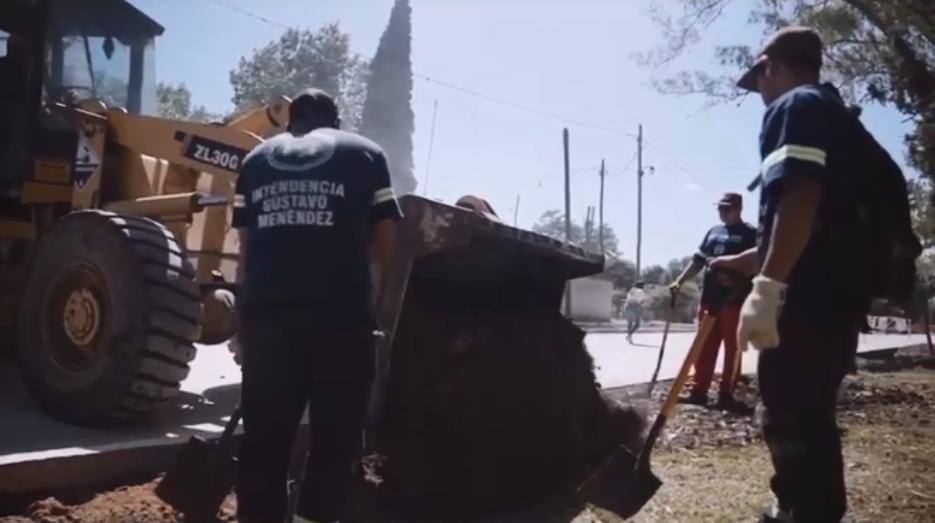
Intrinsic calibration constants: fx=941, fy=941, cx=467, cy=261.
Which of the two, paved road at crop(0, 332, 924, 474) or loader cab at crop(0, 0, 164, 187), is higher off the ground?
loader cab at crop(0, 0, 164, 187)

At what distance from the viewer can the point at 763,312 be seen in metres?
3.03

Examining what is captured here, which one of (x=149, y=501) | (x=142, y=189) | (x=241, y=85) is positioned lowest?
(x=149, y=501)

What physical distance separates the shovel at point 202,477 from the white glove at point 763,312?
6.90ft

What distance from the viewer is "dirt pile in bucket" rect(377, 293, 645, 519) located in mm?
4340

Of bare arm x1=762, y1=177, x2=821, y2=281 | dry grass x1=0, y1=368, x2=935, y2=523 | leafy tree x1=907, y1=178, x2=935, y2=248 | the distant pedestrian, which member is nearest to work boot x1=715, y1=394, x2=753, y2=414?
dry grass x1=0, y1=368, x2=935, y2=523

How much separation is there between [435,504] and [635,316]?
60.4ft

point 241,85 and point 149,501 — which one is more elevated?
point 241,85

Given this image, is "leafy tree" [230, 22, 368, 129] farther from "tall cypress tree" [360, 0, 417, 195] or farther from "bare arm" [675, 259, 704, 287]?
"bare arm" [675, 259, 704, 287]

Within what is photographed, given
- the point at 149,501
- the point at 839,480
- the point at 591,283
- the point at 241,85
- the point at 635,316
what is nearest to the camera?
the point at 839,480

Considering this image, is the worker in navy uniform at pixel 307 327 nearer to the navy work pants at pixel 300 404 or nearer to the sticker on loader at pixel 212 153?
the navy work pants at pixel 300 404

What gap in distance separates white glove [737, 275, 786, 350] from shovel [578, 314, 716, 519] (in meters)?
0.73

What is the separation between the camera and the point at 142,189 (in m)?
6.52

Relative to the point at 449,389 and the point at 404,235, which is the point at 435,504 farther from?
the point at 404,235

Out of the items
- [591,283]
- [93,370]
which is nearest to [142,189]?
[93,370]
